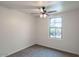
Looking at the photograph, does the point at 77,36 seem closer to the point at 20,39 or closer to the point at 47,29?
the point at 47,29

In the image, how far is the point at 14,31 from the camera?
4316mm

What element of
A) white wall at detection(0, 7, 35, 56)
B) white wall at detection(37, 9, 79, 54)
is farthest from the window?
white wall at detection(0, 7, 35, 56)

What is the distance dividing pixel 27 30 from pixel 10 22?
1.62 metres

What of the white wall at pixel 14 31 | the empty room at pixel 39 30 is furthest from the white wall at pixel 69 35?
the white wall at pixel 14 31

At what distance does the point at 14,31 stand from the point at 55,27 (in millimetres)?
2512

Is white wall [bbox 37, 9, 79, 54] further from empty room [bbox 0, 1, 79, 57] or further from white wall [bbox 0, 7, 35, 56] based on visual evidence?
white wall [bbox 0, 7, 35, 56]

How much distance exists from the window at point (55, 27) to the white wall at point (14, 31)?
141cm

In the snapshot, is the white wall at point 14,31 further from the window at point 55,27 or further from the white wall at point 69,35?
the window at point 55,27

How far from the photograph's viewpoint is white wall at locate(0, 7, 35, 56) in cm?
370

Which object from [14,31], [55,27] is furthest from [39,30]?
[14,31]

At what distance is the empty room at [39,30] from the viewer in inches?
144

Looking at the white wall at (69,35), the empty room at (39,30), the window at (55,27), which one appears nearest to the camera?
the empty room at (39,30)

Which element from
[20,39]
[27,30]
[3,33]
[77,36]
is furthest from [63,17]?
[3,33]

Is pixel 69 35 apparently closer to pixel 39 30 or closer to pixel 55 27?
pixel 55 27
